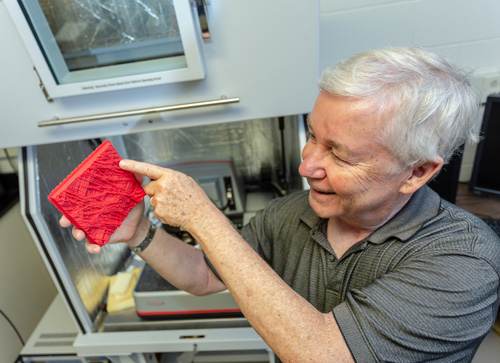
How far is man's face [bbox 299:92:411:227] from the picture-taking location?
24.5 inches

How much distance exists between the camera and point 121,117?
88 centimetres

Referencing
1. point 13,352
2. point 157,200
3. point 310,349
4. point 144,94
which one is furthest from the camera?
point 13,352

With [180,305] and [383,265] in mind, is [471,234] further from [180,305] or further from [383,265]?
[180,305]

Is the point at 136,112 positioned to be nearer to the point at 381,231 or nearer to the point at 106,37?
the point at 106,37

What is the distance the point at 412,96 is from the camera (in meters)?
0.60

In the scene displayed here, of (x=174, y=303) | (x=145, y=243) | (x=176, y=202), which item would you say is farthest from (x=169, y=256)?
(x=174, y=303)

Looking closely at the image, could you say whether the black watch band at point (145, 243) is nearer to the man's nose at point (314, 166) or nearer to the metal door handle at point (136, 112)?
the metal door handle at point (136, 112)

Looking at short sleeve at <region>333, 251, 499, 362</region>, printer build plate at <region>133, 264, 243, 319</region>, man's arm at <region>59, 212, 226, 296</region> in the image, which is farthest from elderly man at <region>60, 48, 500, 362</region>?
printer build plate at <region>133, 264, 243, 319</region>

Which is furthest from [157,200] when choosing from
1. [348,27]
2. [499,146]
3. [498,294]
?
[499,146]

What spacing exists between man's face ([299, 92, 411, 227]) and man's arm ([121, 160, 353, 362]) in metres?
0.20

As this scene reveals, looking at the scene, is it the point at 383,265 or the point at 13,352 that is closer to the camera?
the point at 383,265

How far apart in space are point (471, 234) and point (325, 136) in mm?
339

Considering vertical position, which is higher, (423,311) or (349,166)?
(349,166)

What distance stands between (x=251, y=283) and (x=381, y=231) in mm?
304
